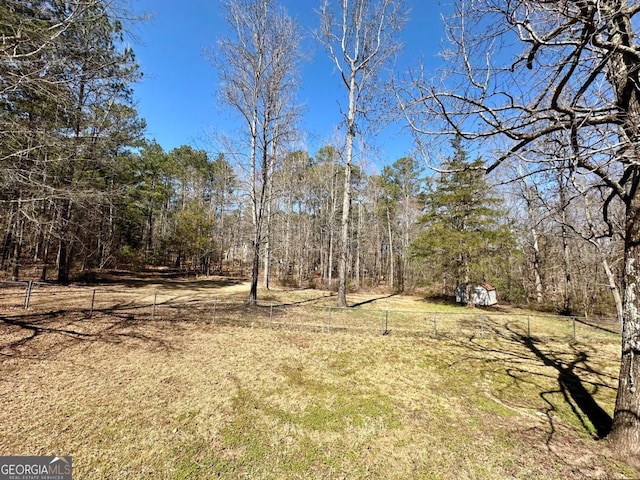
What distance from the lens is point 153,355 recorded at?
5316mm

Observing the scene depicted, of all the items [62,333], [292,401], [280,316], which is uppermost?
[62,333]

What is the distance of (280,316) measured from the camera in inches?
372

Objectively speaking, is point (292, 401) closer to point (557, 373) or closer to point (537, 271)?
point (557, 373)

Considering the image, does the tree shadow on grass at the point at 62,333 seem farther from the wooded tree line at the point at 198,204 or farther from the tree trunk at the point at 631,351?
the tree trunk at the point at 631,351

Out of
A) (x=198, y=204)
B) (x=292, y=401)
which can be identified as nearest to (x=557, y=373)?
(x=292, y=401)

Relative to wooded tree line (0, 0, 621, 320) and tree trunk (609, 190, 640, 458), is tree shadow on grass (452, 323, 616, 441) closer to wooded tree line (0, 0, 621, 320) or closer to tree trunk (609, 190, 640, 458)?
tree trunk (609, 190, 640, 458)

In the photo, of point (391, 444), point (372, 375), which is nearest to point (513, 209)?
point (372, 375)

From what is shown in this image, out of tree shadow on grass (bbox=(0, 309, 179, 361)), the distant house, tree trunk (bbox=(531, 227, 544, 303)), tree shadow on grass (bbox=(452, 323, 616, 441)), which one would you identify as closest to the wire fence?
tree shadow on grass (bbox=(0, 309, 179, 361))

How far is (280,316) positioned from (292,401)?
5531 mm

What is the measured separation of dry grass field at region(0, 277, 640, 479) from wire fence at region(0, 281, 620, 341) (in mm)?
437

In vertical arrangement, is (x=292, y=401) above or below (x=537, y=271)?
below

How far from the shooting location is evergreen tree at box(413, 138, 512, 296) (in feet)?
44.6

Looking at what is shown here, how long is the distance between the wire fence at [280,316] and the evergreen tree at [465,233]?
307 cm

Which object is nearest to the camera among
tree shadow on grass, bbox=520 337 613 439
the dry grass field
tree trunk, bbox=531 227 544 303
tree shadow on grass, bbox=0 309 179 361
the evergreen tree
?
the dry grass field
